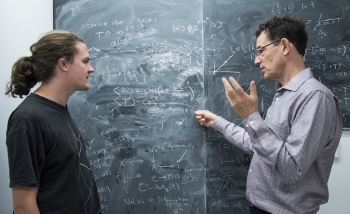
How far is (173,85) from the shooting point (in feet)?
6.91

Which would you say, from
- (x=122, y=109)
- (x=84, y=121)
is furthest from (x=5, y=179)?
(x=122, y=109)

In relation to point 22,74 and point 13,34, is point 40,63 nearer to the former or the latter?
point 22,74

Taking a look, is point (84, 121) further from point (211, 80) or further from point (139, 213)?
point (211, 80)

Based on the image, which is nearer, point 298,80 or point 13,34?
point 298,80

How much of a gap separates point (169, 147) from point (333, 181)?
126cm

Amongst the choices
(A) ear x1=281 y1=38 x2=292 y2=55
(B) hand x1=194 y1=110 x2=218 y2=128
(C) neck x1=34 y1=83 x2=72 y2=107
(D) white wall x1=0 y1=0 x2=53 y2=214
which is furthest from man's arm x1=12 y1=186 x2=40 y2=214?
(A) ear x1=281 y1=38 x2=292 y2=55

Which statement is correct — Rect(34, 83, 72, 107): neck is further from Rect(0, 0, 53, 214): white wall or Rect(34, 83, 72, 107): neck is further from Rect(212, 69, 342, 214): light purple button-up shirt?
Answer: Rect(0, 0, 53, 214): white wall

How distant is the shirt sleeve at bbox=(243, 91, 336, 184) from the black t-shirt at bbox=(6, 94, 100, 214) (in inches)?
34.4

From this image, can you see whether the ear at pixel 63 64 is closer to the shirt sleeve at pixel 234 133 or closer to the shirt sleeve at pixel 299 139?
the shirt sleeve at pixel 299 139

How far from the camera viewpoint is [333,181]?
6.99 ft

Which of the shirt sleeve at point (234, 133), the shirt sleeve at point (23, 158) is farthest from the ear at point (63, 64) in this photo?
the shirt sleeve at point (234, 133)

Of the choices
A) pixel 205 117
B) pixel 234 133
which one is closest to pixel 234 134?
pixel 234 133

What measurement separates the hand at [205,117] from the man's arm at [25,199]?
1.19m

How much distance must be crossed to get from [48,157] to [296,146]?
1146 millimetres
